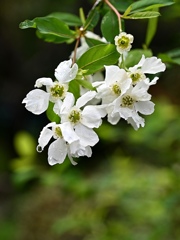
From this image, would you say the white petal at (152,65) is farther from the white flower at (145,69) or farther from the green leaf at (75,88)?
the green leaf at (75,88)

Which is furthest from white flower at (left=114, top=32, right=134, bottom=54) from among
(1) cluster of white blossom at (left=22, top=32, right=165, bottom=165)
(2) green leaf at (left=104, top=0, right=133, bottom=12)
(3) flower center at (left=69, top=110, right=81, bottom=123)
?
(2) green leaf at (left=104, top=0, right=133, bottom=12)

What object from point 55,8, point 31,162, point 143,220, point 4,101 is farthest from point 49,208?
point 4,101

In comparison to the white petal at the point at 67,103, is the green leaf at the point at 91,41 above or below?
below

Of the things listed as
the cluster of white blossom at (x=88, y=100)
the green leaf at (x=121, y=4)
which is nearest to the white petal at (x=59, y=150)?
the cluster of white blossom at (x=88, y=100)

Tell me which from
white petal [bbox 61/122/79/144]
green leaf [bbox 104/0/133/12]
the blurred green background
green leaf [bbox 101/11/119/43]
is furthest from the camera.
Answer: the blurred green background

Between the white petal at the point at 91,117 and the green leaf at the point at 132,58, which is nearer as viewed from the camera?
the white petal at the point at 91,117

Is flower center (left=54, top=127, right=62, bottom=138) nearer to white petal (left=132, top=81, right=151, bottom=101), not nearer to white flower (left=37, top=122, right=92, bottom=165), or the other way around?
white flower (left=37, top=122, right=92, bottom=165)
